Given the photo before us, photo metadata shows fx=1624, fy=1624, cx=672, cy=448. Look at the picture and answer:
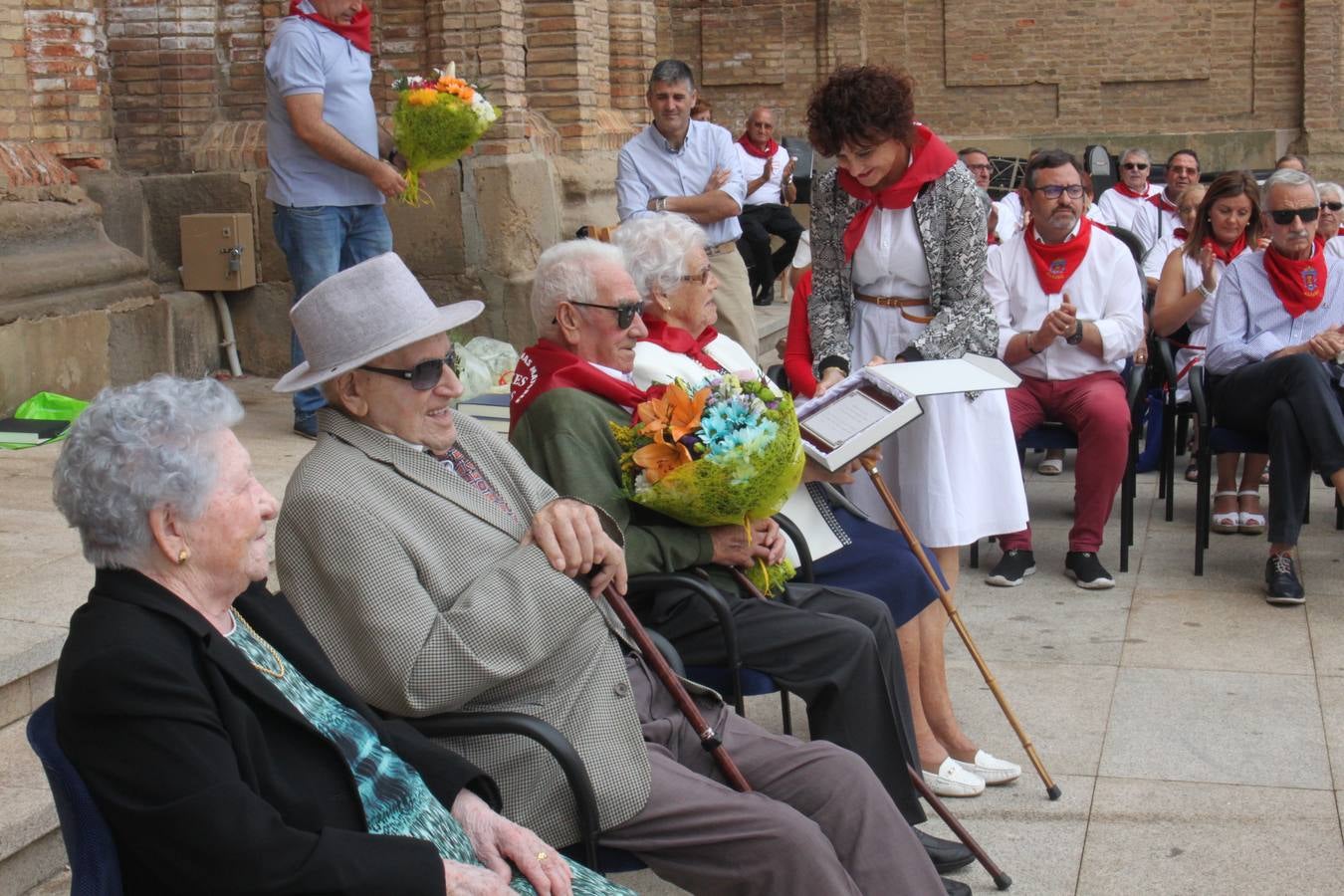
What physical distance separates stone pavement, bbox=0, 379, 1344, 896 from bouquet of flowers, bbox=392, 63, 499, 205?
1371mm

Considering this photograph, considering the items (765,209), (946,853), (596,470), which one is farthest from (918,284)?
(765,209)

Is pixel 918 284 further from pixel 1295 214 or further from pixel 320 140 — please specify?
pixel 320 140

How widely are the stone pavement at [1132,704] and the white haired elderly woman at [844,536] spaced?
153mm

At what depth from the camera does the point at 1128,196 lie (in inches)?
435

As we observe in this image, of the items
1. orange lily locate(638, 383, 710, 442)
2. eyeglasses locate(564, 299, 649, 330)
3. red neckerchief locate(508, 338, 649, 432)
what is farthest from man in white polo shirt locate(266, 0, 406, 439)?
orange lily locate(638, 383, 710, 442)

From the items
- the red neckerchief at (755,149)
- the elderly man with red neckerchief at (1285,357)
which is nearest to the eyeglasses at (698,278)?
the elderly man with red neckerchief at (1285,357)

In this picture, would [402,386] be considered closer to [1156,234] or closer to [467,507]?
[467,507]

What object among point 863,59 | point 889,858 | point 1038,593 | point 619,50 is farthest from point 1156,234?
point 863,59

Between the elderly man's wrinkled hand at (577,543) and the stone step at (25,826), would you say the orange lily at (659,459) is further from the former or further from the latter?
the stone step at (25,826)

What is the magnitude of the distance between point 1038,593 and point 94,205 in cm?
468

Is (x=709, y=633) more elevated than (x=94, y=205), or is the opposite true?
(x=94, y=205)

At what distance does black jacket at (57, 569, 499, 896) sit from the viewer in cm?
214

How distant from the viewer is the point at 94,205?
7645 mm

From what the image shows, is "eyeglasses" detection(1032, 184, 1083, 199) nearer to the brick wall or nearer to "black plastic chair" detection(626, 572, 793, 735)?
"black plastic chair" detection(626, 572, 793, 735)
